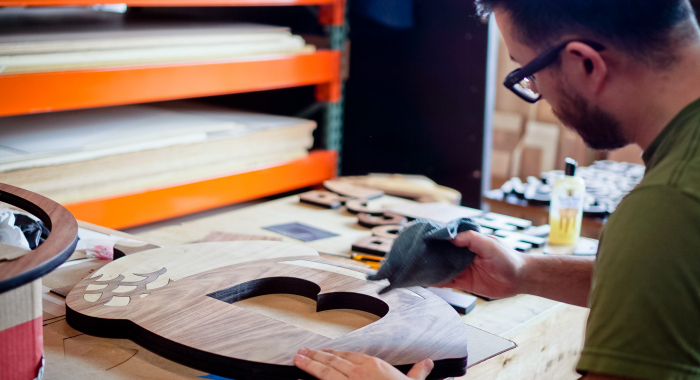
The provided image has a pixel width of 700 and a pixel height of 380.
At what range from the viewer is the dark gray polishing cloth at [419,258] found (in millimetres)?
1007

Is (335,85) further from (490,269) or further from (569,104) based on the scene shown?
(569,104)

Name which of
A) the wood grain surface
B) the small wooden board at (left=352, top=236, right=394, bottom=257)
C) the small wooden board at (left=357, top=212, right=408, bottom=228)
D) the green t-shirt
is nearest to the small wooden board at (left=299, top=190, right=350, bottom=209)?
the small wooden board at (left=357, top=212, right=408, bottom=228)

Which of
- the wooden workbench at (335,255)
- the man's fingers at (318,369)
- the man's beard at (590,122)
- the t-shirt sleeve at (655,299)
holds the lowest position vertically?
the wooden workbench at (335,255)

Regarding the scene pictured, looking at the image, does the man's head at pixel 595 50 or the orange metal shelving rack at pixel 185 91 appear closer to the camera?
the man's head at pixel 595 50

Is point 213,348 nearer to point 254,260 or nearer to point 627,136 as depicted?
point 254,260

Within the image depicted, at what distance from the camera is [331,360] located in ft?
2.74

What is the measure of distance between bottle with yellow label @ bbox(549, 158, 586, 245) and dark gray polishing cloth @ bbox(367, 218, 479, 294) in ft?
2.14

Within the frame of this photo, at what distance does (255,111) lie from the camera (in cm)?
266

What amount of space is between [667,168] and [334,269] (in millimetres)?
630

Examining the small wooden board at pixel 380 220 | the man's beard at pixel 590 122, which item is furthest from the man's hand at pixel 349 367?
the small wooden board at pixel 380 220

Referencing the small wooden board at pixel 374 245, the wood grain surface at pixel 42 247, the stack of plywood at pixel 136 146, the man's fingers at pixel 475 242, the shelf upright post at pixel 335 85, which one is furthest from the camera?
the shelf upright post at pixel 335 85

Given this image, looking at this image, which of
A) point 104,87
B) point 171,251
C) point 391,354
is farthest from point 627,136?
point 104,87

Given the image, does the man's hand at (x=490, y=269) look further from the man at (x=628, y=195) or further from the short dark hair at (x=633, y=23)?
the short dark hair at (x=633, y=23)

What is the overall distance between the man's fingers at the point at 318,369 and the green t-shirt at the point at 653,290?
30cm
